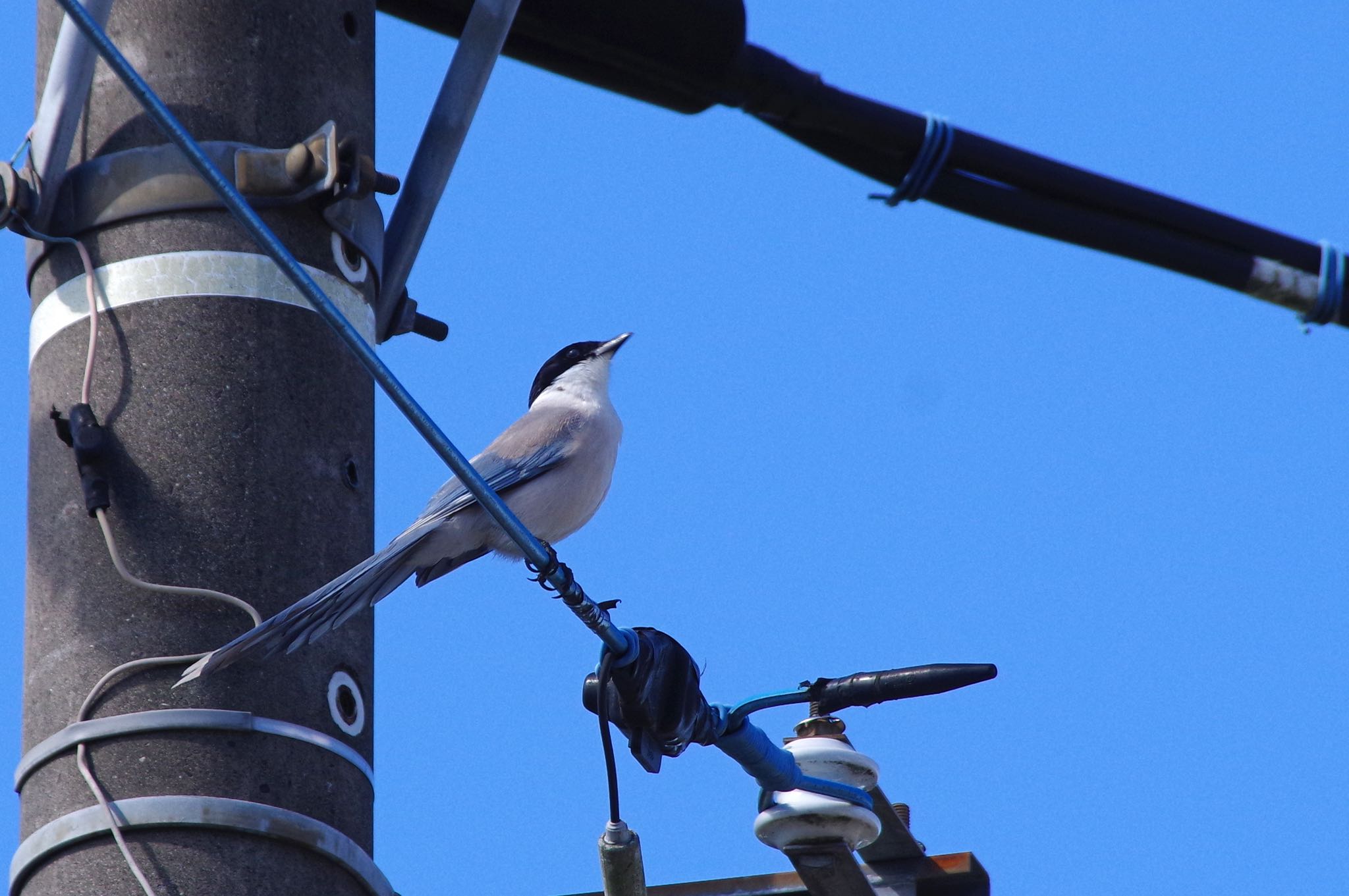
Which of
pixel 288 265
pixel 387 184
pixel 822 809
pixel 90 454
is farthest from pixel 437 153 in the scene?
pixel 822 809

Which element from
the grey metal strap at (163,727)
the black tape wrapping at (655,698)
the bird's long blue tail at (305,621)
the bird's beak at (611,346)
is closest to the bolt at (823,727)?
the black tape wrapping at (655,698)

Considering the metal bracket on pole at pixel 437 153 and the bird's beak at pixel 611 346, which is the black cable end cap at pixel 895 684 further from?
the bird's beak at pixel 611 346

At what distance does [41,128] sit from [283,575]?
1.19 meters

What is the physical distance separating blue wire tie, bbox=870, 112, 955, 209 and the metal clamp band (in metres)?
3.33

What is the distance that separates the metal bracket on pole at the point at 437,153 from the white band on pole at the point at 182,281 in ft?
1.81

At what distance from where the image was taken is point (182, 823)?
11.9 feet

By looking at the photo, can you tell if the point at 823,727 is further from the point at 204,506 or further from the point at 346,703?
the point at 204,506

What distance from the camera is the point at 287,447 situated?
3984mm

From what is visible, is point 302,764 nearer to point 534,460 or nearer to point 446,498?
point 446,498

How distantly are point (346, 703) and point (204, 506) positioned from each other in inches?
19.3

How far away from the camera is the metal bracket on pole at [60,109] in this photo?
4258 mm

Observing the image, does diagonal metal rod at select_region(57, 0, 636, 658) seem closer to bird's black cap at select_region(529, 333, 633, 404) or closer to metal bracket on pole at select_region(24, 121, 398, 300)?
metal bracket on pole at select_region(24, 121, 398, 300)

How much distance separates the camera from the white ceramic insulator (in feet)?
15.8

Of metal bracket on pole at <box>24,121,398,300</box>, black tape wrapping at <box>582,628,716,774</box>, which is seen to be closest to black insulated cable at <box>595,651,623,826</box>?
black tape wrapping at <box>582,628,716,774</box>
